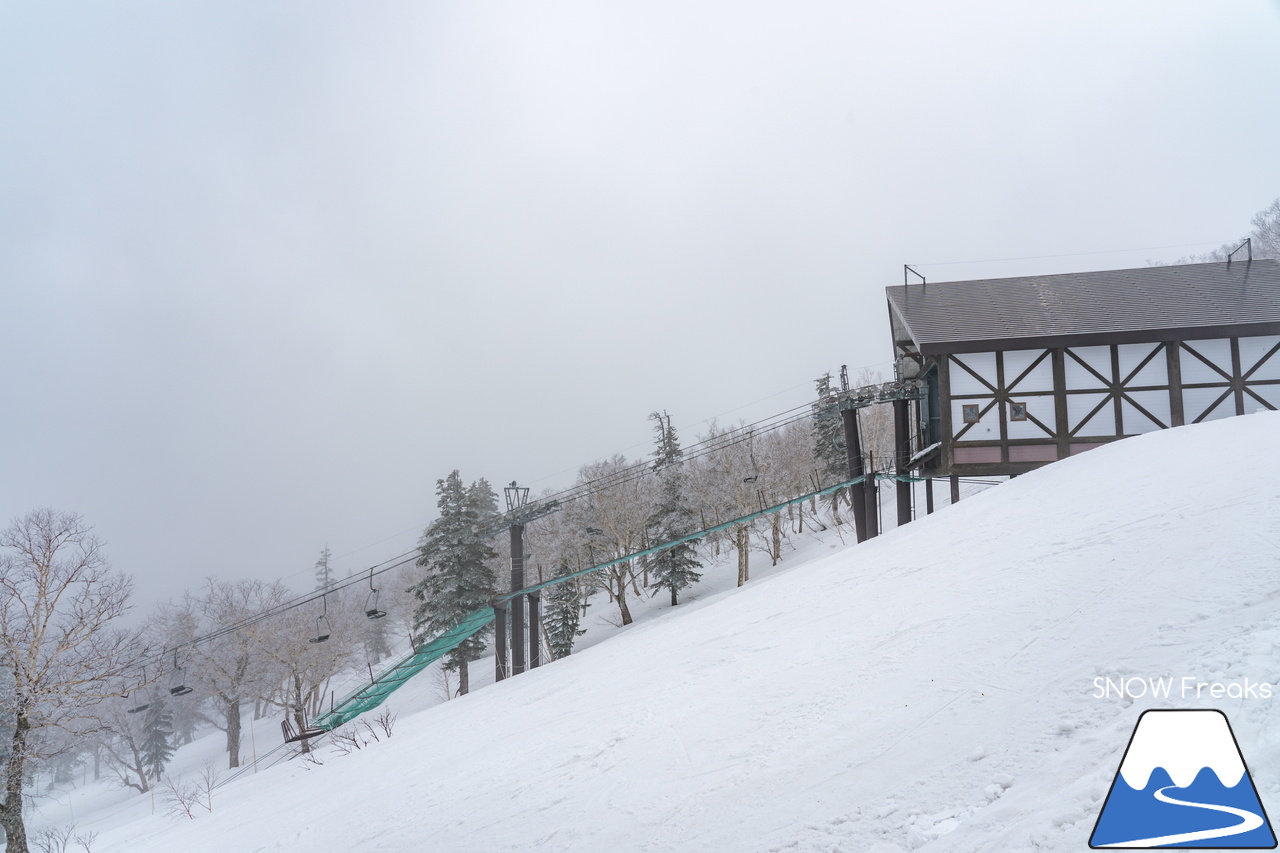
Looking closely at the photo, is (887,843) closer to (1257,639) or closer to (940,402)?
(1257,639)

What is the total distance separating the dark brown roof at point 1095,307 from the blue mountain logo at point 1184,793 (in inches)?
611

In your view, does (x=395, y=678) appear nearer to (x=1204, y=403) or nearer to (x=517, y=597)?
(x=517, y=597)

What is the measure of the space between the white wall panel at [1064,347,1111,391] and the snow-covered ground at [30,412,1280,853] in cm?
A: 563

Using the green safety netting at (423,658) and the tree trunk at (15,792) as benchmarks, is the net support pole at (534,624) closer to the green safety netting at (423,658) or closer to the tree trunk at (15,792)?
the green safety netting at (423,658)

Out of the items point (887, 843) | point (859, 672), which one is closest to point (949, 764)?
point (887, 843)

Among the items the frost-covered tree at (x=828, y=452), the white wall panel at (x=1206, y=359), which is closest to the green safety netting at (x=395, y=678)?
the white wall panel at (x=1206, y=359)

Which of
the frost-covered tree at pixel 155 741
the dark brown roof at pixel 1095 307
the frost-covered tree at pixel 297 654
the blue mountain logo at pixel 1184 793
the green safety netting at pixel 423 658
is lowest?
the frost-covered tree at pixel 155 741

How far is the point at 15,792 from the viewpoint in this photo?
13523 millimetres

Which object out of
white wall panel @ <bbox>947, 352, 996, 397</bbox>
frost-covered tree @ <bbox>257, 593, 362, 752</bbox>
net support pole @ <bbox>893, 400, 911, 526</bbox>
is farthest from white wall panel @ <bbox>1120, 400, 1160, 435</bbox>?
frost-covered tree @ <bbox>257, 593, 362, 752</bbox>

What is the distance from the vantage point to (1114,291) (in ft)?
67.7

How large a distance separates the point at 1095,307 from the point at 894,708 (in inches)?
742

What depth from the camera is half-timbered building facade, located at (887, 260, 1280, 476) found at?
58.3 feet

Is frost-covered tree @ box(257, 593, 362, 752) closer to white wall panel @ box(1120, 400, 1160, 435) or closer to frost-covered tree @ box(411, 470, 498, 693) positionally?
frost-covered tree @ box(411, 470, 498, 693)

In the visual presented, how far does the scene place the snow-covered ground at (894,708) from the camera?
455cm
